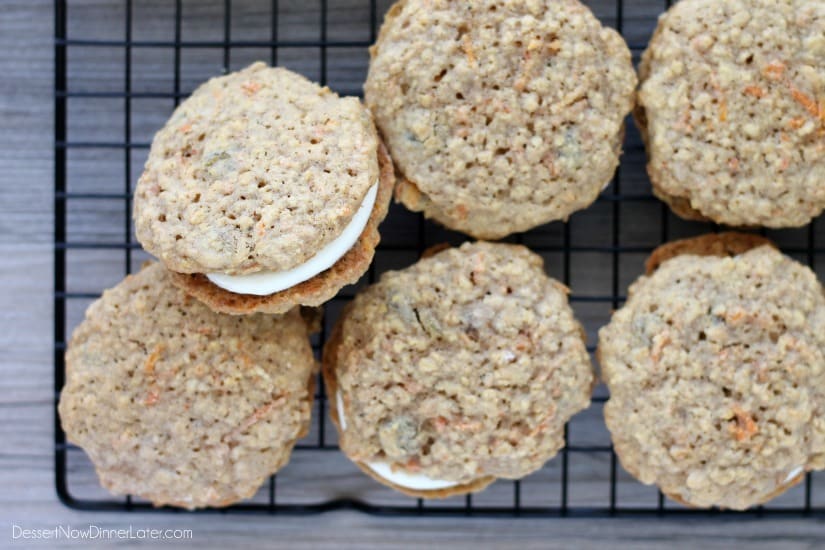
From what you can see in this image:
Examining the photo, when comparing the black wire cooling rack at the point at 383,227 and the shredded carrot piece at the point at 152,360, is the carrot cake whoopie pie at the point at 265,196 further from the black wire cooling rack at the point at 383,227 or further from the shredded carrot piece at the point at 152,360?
the black wire cooling rack at the point at 383,227

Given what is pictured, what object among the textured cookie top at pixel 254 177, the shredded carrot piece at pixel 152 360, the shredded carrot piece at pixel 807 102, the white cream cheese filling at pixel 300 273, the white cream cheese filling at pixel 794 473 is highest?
the shredded carrot piece at pixel 807 102

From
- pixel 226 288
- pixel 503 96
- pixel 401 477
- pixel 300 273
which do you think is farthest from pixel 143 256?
pixel 503 96

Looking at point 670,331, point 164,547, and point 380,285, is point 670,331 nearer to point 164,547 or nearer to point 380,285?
point 380,285

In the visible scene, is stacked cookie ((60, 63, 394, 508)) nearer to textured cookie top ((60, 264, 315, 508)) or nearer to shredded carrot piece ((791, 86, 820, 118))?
textured cookie top ((60, 264, 315, 508))

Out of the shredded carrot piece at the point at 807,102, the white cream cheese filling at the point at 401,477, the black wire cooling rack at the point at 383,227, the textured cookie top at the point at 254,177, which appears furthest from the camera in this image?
the black wire cooling rack at the point at 383,227

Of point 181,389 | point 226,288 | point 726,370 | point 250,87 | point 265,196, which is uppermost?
point 250,87

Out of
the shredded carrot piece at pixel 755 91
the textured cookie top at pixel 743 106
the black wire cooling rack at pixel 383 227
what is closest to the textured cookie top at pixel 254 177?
the black wire cooling rack at pixel 383 227

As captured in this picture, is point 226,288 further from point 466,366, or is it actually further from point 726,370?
point 726,370
